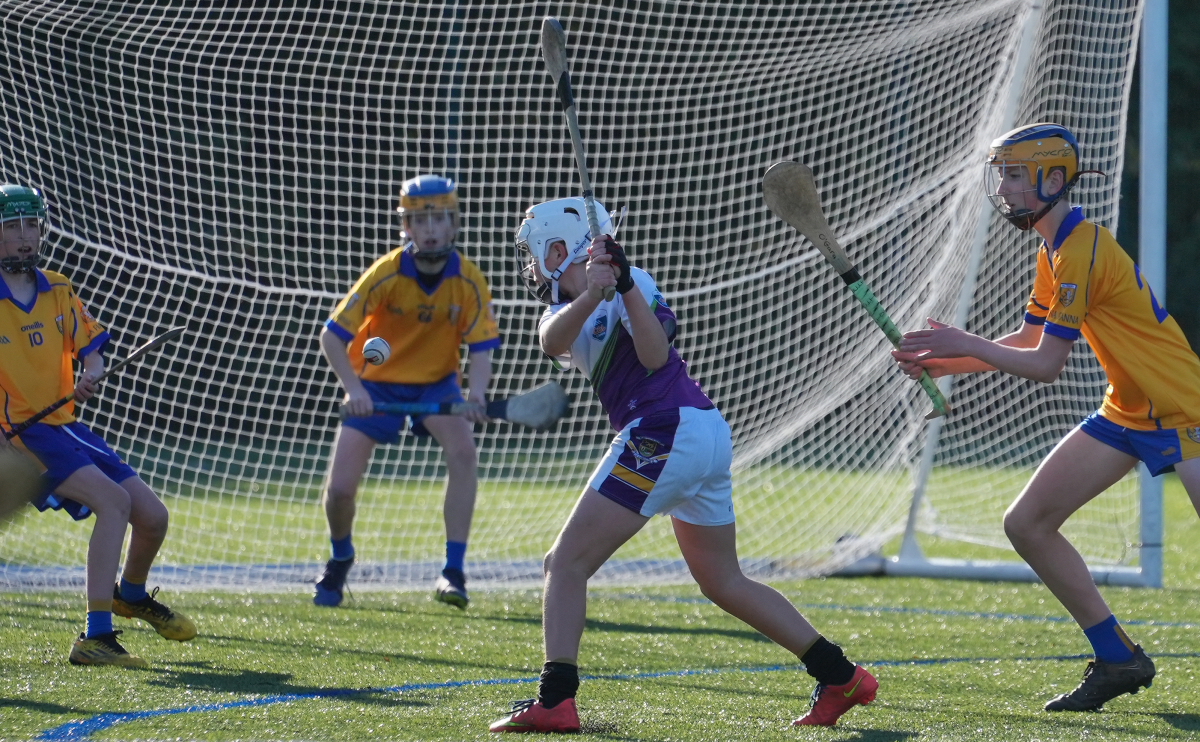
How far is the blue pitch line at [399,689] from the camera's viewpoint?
10.5ft

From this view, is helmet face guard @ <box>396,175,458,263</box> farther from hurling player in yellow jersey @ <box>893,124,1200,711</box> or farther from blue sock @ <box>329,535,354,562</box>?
hurling player in yellow jersey @ <box>893,124,1200,711</box>

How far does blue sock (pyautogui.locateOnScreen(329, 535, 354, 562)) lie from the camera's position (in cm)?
552

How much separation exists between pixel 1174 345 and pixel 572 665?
69.4 inches

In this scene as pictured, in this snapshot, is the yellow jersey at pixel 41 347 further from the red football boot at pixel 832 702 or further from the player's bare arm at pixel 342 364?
the red football boot at pixel 832 702

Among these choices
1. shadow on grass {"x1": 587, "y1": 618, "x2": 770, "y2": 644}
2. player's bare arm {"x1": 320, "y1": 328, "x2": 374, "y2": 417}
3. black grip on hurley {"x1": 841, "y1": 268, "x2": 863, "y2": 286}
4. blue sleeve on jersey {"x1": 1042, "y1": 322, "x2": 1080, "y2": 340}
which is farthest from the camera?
shadow on grass {"x1": 587, "y1": 618, "x2": 770, "y2": 644}

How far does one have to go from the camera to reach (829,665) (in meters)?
3.34

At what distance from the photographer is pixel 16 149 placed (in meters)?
5.70

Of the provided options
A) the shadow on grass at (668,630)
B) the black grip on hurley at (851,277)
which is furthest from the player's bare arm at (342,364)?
the black grip on hurley at (851,277)

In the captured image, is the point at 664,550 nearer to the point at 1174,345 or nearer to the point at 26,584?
the point at 26,584

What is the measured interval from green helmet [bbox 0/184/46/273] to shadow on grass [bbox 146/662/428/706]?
1284 mm

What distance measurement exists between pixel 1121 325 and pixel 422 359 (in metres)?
2.87

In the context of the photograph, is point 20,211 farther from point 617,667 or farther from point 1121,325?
point 1121,325


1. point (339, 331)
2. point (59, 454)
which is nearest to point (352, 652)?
point (59, 454)

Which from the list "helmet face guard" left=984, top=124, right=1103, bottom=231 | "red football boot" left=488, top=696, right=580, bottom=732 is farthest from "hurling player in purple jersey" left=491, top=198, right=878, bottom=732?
"helmet face guard" left=984, top=124, right=1103, bottom=231
